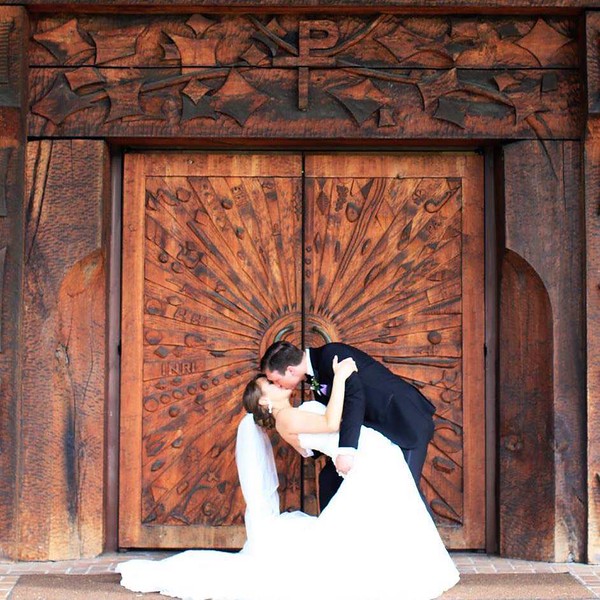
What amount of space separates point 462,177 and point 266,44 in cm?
125

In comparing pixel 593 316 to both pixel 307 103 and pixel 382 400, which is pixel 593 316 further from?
pixel 307 103

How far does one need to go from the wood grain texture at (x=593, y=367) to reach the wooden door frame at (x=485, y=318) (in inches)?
20.3

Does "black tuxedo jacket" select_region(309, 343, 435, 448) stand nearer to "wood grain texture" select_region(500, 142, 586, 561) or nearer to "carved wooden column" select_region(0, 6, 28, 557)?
"wood grain texture" select_region(500, 142, 586, 561)

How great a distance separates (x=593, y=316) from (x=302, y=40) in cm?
202

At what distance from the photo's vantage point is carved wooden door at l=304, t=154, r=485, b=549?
18.7 ft

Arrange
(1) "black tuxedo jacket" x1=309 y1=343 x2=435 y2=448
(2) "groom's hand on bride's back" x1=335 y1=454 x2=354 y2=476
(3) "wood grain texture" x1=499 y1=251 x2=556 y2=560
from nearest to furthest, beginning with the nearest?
(2) "groom's hand on bride's back" x1=335 y1=454 x2=354 y2=476
(1) "black tuxedo jacket" x1=309 y1=343 x2=435 y2=448
(3) "wood grain texture" x1=499 y1=251 x2=556 y2=560

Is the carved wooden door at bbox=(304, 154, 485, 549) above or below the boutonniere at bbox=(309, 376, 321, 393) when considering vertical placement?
above

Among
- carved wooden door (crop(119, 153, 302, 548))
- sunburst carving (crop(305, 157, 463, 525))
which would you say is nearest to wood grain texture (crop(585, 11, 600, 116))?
sunburst carving (crop(305, 157, 463, 525))

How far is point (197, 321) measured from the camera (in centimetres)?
572

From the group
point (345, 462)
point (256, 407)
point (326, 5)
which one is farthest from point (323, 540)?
point (326, 5)

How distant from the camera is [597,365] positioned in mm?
5387

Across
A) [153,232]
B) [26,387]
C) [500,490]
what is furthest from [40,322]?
[500,490]

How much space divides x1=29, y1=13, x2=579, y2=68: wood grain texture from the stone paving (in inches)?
95.9

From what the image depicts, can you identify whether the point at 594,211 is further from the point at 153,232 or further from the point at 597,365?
the point at 153,232
